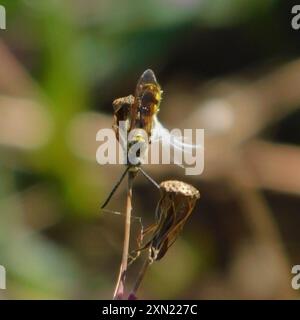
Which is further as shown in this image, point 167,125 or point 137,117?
point 167,125

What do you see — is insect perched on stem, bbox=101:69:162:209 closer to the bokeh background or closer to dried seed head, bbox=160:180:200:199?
dried seed head, bbox=160:180:200:199

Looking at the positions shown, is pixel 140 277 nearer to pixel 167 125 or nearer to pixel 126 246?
pixel 126 246

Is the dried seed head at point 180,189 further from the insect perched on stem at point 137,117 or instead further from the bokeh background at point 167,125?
the bokeh background at point 167,125

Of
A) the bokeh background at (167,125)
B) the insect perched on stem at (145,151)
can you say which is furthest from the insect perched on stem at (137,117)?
the bokeh background at (167,125)

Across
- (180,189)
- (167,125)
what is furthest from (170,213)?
(167,125)

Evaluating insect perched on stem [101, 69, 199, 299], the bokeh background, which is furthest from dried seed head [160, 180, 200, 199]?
the bokeh background

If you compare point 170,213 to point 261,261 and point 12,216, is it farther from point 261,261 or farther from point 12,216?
point 261,261

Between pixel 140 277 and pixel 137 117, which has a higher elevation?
pixel 137 117
